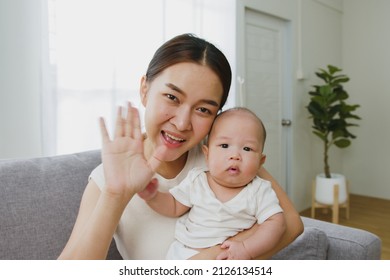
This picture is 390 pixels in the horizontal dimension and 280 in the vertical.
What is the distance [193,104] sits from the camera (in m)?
0.81

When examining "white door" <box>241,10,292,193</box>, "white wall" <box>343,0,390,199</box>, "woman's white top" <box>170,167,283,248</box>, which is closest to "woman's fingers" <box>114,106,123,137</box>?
"woman's white top" <box>170,167,283,248</box>

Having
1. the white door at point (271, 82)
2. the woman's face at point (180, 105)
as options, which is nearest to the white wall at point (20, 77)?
the woman's face at point (180, 105)

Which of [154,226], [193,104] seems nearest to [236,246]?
[154,226]

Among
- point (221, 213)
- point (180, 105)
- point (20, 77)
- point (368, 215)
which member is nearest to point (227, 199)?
point (221, 213)

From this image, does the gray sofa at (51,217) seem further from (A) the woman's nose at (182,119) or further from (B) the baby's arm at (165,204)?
(A) the woman's nose at (182,119)

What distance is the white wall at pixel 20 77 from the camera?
1594mm

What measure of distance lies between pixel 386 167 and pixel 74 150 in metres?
3.29

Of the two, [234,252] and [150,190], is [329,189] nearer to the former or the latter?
[234,252]

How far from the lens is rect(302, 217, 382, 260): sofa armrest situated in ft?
3.93

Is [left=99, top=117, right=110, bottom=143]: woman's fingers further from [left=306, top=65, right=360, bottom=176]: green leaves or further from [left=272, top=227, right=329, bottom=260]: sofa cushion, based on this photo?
[left=306, top=65, right=360, bottom=176]: green leaves

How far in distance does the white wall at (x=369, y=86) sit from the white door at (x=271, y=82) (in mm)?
1103

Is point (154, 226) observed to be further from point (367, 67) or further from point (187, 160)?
point (367, 67)

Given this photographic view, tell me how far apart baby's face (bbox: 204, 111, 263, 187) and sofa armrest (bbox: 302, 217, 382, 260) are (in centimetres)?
58
